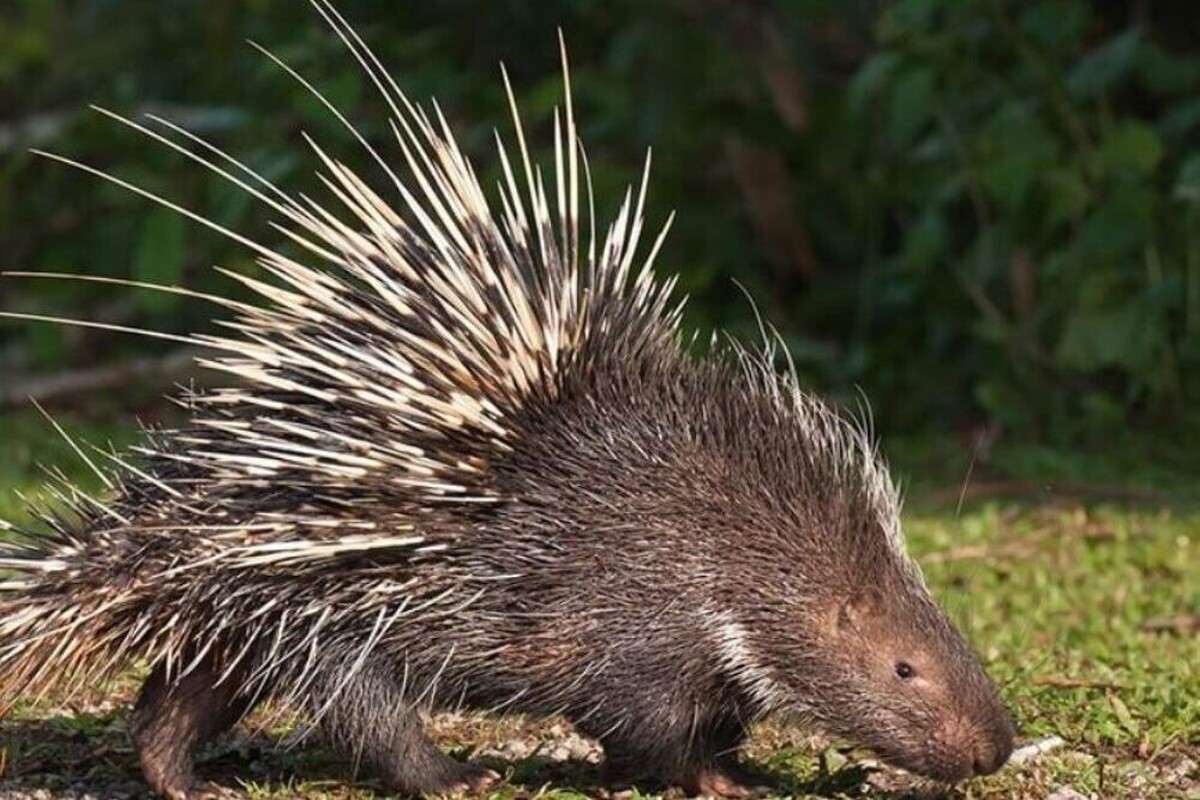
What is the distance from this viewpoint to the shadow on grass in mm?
4992

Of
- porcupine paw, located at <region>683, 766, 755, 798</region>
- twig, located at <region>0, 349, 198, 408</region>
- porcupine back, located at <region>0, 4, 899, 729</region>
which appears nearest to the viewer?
porcupine back, located at <region>0, 4, 899, 729</region>

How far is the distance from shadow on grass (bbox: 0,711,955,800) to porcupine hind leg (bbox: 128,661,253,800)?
6.3 inches

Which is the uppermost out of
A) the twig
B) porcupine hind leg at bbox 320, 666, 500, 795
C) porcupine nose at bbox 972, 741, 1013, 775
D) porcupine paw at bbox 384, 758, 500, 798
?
the twig

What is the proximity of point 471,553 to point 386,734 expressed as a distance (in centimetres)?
43

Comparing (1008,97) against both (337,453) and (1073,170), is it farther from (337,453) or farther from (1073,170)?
(337,453)

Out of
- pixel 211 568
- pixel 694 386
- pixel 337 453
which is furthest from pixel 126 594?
pixel 694 386

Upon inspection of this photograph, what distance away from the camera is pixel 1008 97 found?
9828 mm

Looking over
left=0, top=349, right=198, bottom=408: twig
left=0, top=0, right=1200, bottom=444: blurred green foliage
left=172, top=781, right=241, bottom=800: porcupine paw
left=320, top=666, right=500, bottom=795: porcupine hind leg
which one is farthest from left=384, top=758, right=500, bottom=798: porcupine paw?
left=0, top=349, right=198, bottom=408: twig

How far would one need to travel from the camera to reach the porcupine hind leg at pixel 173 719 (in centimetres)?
490

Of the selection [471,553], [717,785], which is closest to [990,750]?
[717,785]

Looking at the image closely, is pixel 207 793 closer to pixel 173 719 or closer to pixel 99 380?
pixel 173 719

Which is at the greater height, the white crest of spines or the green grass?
the white crest of spines

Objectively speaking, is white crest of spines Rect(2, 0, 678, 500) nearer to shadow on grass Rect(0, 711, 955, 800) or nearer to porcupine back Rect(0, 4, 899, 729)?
porcupine back Rect(0, 4, 899, 729)

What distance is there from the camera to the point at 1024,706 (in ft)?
18.4
